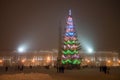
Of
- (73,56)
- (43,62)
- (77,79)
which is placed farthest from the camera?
(43,62)

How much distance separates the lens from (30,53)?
108938mm

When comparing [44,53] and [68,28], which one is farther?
[44,53]

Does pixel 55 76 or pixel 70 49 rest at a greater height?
pixel 70 49

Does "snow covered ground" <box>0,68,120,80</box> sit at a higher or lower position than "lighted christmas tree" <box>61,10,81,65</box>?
lower

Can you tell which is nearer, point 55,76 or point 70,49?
point 55,76

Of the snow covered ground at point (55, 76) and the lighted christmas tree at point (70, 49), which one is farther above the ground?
the lighted christmas tree at point (70, 49)

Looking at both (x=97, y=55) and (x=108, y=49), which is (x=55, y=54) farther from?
(x=108, y=49)

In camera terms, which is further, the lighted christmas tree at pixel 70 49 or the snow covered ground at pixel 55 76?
the lighted christmas tree at pixel 70 49

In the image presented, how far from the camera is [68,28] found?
190 ft

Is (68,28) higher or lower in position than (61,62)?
higher

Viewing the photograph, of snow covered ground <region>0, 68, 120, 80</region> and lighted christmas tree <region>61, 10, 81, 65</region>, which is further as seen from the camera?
lighted christmas tree <region>61, 10, 81, 65</region>

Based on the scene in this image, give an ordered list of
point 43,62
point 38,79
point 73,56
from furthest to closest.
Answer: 1. point 43,62
2. point 73,56
3. point 38,79

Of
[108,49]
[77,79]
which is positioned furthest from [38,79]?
[108,49]

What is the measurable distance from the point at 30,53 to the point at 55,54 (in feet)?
32.9
